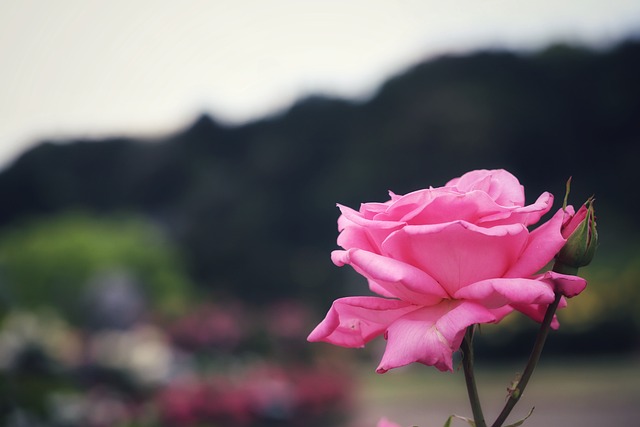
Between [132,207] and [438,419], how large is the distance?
1457 centimetres

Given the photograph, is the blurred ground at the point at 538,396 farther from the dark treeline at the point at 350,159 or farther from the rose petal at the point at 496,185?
the dark treeline at the point at 350,159

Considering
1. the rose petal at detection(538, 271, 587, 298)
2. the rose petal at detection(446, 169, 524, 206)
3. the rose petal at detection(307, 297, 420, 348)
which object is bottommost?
the rose petal at detection(307, 297, 420, 348)

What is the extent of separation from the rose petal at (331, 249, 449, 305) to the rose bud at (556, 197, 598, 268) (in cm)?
7

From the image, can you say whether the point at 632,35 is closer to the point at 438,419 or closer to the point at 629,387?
the point at 629,387

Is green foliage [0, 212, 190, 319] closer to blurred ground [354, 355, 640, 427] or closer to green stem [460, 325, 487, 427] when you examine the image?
blurred ground [354, 355, 640, 427]

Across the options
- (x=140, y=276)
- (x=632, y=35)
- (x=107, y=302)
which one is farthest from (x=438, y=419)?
(x=632, y=35)

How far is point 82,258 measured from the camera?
15070 mm

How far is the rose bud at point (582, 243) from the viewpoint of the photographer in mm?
373

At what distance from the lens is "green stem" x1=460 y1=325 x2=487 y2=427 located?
14.1 inches

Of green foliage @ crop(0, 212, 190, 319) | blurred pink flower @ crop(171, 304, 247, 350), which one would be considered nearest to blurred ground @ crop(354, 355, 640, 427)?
blurred pink flower @ crop(171, 304, 247, 350)

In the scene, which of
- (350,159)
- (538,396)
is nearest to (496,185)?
(538,396)

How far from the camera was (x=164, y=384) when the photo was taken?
4977 millimetres

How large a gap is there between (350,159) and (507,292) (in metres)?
19.7

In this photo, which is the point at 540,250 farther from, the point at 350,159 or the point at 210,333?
the point at 350,159
